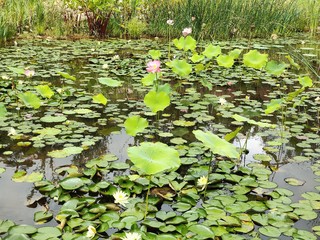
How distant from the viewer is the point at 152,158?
1.46 meters

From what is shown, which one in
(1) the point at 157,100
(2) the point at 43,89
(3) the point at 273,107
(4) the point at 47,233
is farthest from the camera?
(2) the point at 43,89

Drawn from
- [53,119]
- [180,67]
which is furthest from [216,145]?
[180,67]

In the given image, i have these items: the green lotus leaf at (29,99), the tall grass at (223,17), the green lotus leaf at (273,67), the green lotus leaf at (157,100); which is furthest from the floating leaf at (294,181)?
the tall grass at (223,17)

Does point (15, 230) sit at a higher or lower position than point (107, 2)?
lower

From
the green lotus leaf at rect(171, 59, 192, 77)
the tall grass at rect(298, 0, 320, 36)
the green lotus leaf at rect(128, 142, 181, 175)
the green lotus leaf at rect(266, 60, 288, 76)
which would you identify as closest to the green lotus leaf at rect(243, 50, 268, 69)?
the green lotus leaf at rect(266, 60, 288, 76)

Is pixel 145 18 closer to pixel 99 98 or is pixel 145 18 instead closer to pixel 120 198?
pixel 99 98

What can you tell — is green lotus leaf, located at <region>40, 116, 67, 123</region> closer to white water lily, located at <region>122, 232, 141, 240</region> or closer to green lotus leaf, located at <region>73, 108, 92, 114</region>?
green lotus leaf, located at <region>73, 108, 92, 114</region>

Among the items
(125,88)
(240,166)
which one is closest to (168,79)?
(125,88)

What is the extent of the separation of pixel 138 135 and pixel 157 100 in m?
0.29

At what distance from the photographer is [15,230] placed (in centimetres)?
141

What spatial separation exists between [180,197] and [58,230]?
555mm

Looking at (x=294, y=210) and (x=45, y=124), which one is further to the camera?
(x=45, y=124)

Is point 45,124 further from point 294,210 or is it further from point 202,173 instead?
point 294,210

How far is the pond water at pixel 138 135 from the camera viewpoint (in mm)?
1933
